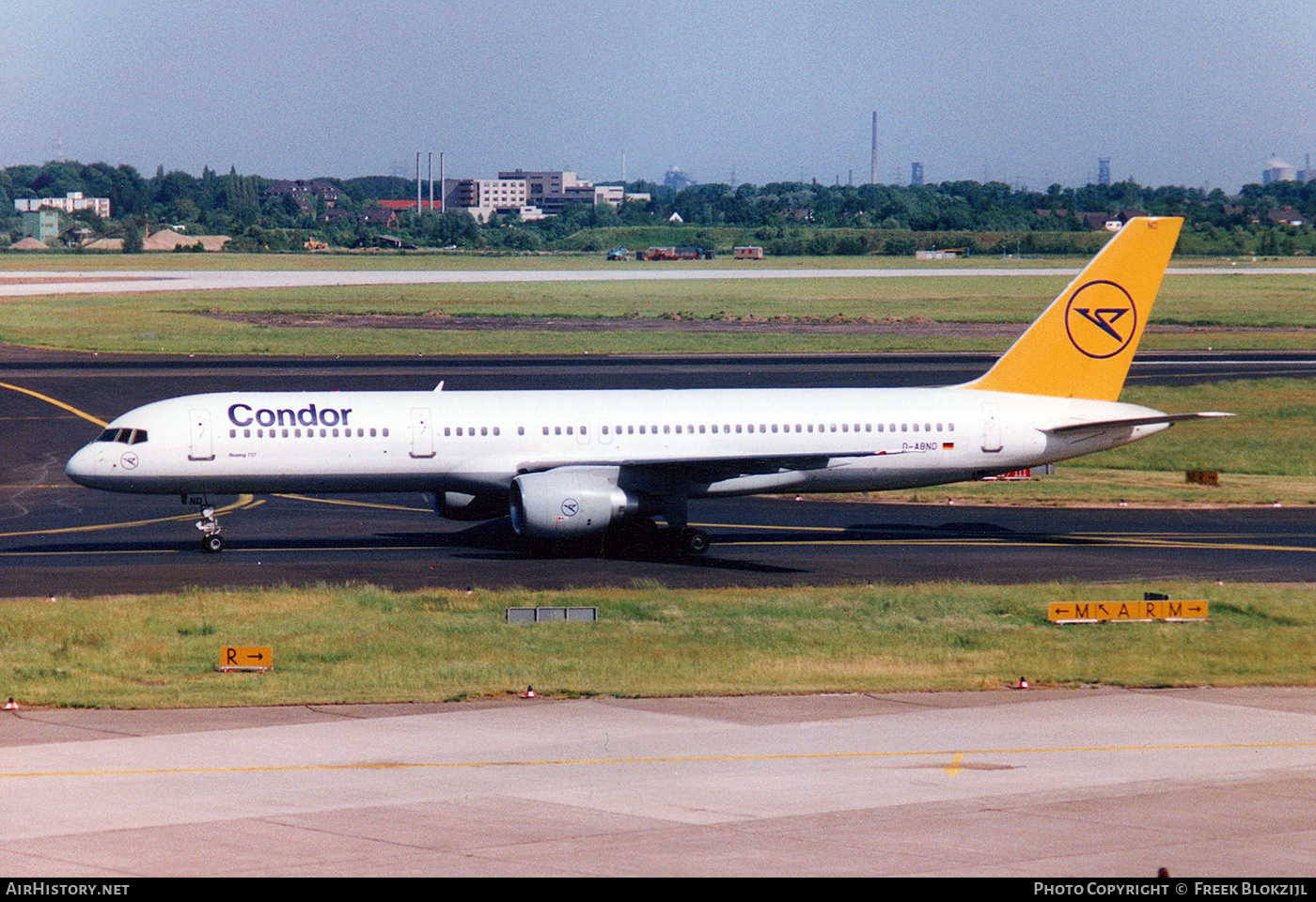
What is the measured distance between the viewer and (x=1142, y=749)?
23375mm

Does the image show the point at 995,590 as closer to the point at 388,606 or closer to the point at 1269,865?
the point at 388,606

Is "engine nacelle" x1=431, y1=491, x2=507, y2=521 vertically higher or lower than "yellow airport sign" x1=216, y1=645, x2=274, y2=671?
higher

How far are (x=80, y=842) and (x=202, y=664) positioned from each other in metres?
11.4

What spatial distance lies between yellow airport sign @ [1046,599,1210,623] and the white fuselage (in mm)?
10102

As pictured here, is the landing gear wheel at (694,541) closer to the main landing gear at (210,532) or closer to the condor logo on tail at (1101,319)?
the main landing gear at (210,532)

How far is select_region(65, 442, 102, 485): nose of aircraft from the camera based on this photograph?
41.7m

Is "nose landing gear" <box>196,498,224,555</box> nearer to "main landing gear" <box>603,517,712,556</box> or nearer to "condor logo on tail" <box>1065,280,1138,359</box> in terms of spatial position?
"main landing gear" <box>603,517,712,556</box>

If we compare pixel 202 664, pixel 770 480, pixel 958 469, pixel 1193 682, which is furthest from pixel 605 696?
pixel 958 469

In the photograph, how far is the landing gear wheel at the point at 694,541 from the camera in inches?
1697

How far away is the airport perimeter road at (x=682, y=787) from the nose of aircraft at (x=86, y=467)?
16.8 metres

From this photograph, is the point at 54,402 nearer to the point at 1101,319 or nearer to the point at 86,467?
the point at 86,467

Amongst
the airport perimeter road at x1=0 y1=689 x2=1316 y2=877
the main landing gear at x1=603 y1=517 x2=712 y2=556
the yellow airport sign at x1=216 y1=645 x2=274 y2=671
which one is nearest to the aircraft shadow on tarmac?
the main landing gear at x1=603 y1=517 x2=712 y2=556

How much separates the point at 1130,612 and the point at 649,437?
1539 cm

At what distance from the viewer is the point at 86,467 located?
4169cm
